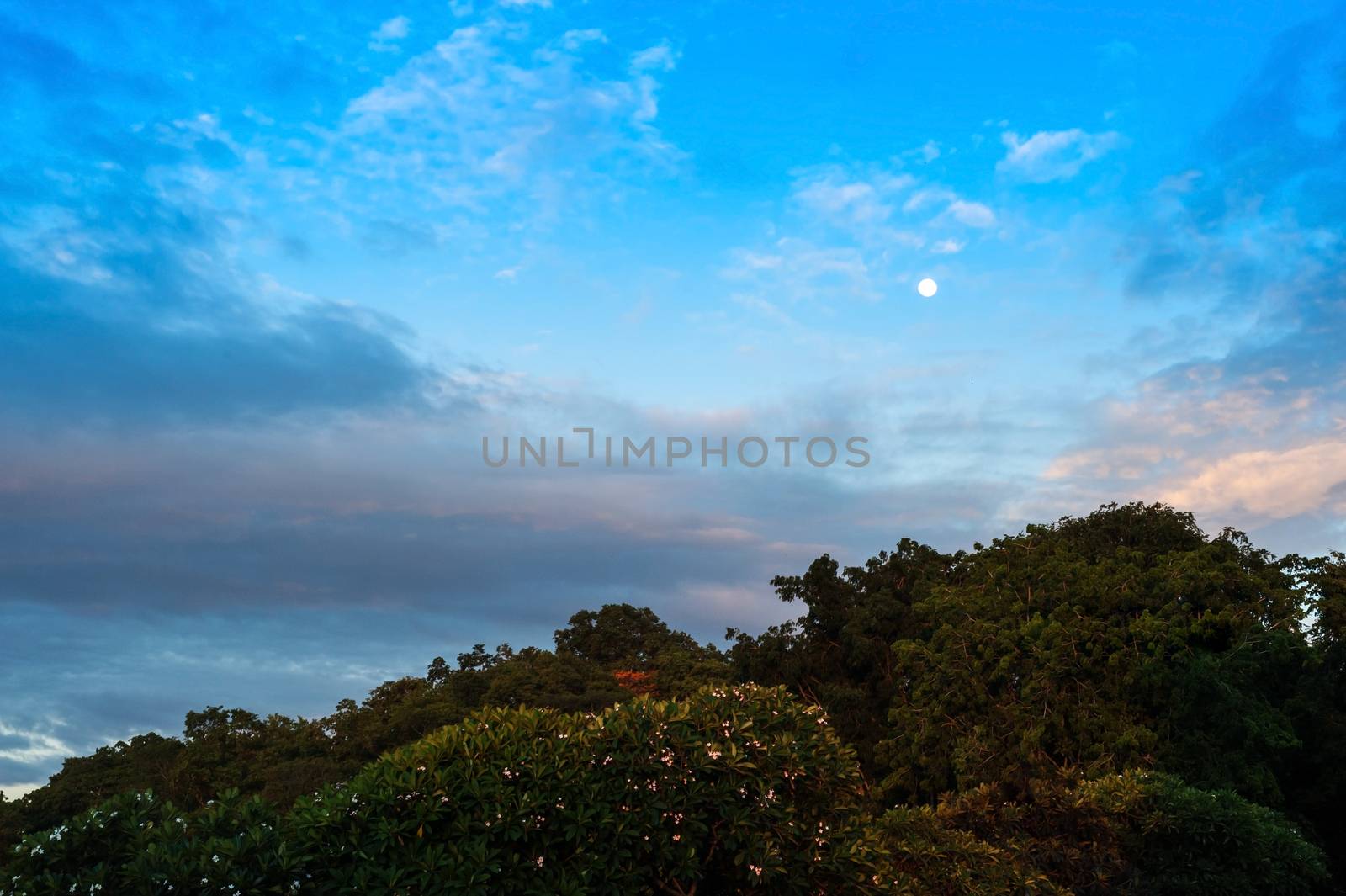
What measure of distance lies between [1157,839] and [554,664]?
1042 inches

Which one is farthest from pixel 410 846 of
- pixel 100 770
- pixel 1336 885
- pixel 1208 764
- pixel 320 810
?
pixel 100 770

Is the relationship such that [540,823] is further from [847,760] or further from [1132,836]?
[1132,836]

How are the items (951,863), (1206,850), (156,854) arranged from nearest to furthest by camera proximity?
(156,854) → (951,863) → (1206,850)

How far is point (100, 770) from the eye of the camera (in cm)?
3625

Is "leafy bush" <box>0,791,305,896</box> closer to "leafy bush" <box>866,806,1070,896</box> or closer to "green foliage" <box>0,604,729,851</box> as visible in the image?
"leafy bush" <box>866,806,1070,896</box>

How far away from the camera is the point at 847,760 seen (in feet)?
33.0

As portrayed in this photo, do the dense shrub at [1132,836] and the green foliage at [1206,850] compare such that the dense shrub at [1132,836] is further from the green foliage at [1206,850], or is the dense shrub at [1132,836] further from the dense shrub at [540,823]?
the dense shrub at [540,823]

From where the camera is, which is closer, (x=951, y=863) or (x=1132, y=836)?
(x=951, y=863)

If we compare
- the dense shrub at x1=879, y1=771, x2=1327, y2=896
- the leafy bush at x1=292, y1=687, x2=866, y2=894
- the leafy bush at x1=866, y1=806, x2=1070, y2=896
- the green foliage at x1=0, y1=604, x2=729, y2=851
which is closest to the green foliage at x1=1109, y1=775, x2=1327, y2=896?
the dense shrub at x1=879, y1=771, x2=1327, y2=896

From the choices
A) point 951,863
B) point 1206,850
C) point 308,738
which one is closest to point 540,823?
point 951,863

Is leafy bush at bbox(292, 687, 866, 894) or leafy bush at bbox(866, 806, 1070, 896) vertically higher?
leafy bush at bbox(292, 687, 866, 894)

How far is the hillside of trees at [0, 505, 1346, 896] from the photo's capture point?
8.41m

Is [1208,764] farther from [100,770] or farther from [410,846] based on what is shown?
[100,770]

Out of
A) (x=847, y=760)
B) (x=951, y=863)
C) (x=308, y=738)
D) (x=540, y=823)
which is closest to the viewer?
(x=540, y=823)
